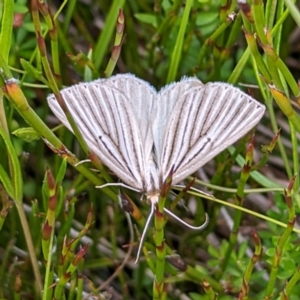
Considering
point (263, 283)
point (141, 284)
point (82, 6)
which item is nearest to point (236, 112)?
point (263, 283)

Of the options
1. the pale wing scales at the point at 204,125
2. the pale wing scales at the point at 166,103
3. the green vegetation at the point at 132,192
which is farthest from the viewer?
the pale wing scales at the point at 166,103

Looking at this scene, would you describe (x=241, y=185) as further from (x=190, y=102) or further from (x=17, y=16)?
(x=17, y=16)

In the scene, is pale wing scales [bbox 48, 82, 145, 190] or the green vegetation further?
pale wing scales [bbox 48, 82, 145, 190]

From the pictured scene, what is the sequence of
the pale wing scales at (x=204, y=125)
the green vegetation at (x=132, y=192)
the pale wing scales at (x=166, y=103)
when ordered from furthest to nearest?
the pale wing scales at (x=166, y=103) → the pale wing scales at (x=204, y=125) → the green vegetation at (x=132, y=192)

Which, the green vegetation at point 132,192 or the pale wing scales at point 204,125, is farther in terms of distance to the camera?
the pale wing scales at point 204,125

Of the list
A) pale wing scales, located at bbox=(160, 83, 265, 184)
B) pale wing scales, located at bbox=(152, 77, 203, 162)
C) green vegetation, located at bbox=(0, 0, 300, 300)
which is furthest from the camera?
pale wing scales, located at bbox=(152, 77, 203, 162)

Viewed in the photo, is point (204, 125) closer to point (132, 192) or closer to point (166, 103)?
point (166, 103)

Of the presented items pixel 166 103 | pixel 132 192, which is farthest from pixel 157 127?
pixel 132 192
